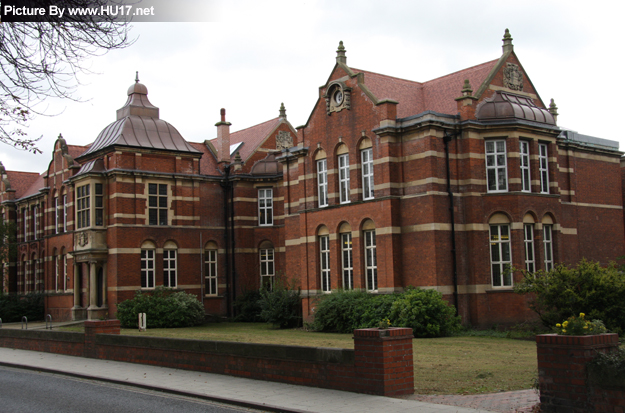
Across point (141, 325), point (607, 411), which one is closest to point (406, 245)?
point (141, 325)

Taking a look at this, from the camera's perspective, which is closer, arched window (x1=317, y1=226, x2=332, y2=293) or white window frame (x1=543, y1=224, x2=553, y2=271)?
white window frame (x1=543, y1=224, x2=553, y2=271)

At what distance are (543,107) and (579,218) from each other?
694 centimetres

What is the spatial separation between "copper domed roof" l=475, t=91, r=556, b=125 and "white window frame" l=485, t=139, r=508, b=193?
1157 millimetres

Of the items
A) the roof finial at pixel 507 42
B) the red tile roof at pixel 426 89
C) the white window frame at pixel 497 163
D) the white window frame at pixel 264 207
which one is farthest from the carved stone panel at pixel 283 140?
the white window frame at pixel 497 163

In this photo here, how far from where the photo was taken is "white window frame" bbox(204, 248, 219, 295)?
40562 millimetres

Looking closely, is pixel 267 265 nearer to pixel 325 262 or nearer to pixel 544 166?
pixel 325 262

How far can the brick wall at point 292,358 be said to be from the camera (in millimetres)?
11055

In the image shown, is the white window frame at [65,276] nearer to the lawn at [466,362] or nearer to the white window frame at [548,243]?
the lawn at [466,362]

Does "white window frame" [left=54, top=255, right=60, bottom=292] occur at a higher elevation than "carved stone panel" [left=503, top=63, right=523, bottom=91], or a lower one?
lower

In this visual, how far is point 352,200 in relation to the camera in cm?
3034

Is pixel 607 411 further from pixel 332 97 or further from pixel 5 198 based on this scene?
pixel 5 198

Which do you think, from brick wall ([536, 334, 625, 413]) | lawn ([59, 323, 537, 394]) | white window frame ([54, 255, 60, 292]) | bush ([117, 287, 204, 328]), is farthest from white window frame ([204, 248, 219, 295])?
brick wall ([536, 334, 625, 413])

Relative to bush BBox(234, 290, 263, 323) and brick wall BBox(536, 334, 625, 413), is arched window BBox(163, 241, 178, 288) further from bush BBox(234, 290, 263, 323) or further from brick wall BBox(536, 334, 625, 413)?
brick wall BBox(536, 334, 625, 413)

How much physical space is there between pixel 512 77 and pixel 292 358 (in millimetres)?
22282
